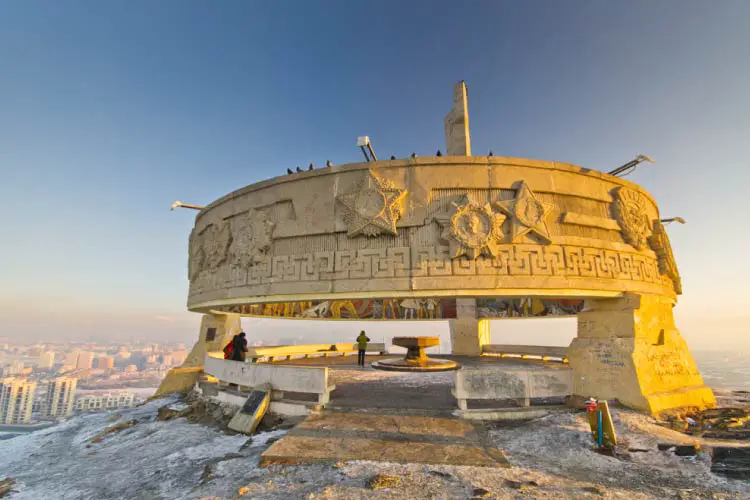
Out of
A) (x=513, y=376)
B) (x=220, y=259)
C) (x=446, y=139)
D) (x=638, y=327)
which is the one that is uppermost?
(x=446, y=139)

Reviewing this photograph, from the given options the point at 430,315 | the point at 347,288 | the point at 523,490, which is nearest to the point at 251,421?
the point at 347,288

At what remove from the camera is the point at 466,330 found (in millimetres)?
21859

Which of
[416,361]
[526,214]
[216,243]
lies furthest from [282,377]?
[526,214]

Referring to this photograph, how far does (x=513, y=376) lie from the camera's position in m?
7.84

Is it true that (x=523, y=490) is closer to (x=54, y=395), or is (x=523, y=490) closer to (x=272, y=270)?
A: (x=272, y=270)

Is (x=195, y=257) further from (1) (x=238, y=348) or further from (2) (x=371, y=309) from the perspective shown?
(2) (x=371, y=309)

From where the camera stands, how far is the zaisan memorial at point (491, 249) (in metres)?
9.66

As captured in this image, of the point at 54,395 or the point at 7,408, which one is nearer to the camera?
the point at 7,408

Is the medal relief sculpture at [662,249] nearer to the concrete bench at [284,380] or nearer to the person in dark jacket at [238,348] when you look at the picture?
the concrete bench at [284,380]

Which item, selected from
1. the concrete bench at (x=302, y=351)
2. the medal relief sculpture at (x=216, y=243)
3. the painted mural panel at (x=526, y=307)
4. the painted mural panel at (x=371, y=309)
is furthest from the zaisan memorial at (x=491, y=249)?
the painted mural panel at (x=371, y=309)

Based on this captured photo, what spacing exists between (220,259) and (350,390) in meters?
7.14

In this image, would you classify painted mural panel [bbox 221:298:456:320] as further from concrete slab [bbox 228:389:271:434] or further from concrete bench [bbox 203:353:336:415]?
concrete slab [bbox 228:389:271:434]

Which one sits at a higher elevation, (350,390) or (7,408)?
(350,390)

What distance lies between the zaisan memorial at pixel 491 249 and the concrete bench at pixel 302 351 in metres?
5.53
